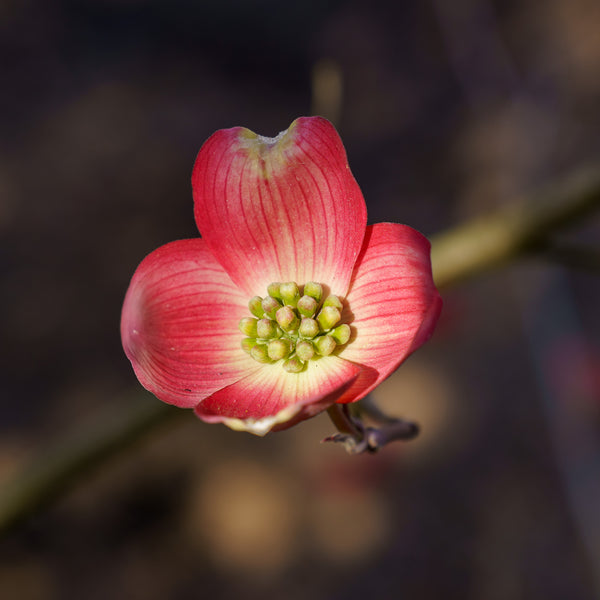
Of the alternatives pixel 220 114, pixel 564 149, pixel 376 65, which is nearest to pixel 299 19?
pixel 376 65

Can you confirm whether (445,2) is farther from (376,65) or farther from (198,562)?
(198,562)

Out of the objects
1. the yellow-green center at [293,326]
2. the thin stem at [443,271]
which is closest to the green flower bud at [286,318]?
the yellow-green center at [293,326]

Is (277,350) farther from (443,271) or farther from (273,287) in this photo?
(443,271)

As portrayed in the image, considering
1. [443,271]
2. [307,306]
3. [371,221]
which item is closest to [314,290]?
[307,306]

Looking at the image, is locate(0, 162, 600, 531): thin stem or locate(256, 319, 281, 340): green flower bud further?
locate(0, 162, 600, 531): thin stem

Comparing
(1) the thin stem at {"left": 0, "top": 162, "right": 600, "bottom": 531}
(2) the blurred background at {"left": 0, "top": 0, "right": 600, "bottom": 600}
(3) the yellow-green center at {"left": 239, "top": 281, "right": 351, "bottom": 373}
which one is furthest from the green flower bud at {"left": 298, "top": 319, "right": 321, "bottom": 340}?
(2) the blurred background at {"left": 0, "top": 0, "right": 600, "bottom": 600}

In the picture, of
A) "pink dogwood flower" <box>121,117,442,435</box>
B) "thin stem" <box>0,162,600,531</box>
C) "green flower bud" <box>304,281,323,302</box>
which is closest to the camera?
"pink dogwood flower" <box>121,117,442,435</box>

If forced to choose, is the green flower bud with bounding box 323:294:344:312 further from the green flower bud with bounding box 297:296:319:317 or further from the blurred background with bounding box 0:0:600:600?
the blurred background with bounding box 0:0:600:600

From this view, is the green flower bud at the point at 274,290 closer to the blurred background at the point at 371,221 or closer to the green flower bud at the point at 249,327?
the green flower bud at the point at 249,327

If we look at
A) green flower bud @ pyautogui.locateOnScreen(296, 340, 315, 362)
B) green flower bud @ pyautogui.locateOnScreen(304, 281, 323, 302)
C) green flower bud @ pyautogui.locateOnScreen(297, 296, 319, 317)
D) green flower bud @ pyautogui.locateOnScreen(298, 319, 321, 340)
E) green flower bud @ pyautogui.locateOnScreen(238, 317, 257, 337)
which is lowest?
green flower bud @ pyautogui.locateOnScreen(296, 340, 315, 362)
